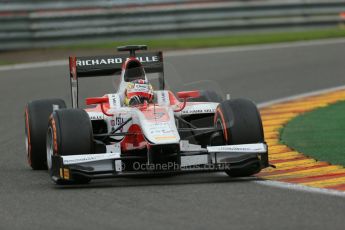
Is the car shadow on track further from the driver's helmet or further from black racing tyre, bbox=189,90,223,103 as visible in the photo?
black racing tyre, bbox=189,90,223,103

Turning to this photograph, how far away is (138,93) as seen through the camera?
10953mm

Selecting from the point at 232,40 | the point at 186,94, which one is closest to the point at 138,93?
the point at 186,94

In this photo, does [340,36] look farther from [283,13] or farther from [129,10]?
[129,10]

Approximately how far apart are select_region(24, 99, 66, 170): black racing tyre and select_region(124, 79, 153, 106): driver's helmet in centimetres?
86

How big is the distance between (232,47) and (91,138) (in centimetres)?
1409

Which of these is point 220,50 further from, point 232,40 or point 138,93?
point 138,93

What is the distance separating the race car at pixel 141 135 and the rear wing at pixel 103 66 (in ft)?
1.15

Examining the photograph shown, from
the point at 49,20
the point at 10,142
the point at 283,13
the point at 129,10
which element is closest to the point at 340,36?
the point at 283,13

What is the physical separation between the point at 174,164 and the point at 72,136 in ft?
3.22

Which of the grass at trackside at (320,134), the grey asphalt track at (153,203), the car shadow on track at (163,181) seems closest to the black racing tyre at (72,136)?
the car shadow on track at (163,181)

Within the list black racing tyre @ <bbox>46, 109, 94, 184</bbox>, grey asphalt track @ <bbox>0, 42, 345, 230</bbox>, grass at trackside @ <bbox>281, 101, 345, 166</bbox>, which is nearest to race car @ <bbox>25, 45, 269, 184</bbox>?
black racing tyre @ <bbox>46, 109, 94, 184</bbox>

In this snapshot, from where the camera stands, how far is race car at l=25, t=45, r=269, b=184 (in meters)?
9.73

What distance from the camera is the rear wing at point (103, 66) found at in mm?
11797

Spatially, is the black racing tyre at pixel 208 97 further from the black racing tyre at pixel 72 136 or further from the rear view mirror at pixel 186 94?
the black racing tyre at pixel 72 136
